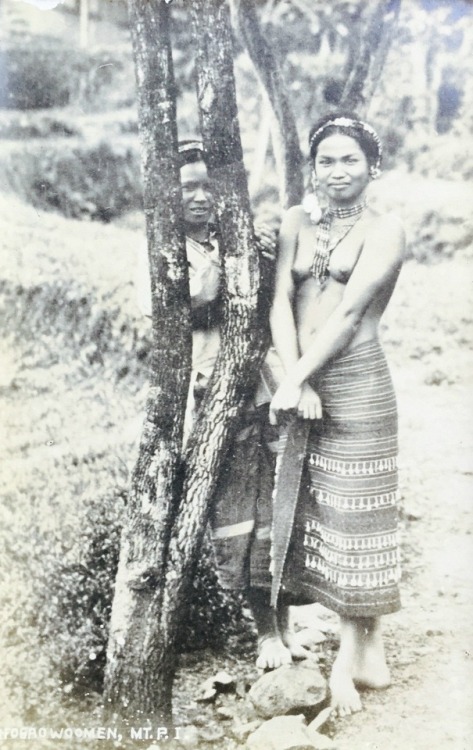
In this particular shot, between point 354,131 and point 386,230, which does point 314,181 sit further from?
point 386,230

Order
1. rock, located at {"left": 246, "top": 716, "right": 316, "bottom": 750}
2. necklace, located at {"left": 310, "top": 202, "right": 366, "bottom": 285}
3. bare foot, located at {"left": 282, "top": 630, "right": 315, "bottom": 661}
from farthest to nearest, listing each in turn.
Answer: bare foot, located at {"left": 282, "top": 630, "right": 315, "bottom": 661} → necklace, located at {"left": 310, "top": 202, "right": 366, "bottom": 285} → rock, located at {"left": 246, "top": 716, "right": 316, "bottom": 750}

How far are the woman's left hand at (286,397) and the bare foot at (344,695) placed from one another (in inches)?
42.2

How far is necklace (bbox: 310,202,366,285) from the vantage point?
10.1ft

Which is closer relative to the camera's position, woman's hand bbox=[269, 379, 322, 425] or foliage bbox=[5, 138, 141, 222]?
woman's hand bbox=[269, 379, 322, 425]

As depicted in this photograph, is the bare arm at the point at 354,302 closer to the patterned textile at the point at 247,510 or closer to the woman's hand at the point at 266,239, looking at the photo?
the patterned textile at the point at 247,510

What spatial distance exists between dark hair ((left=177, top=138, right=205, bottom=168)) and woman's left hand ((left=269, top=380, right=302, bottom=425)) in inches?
37.9

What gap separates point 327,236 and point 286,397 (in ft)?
2.18

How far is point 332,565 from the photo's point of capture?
123 inches

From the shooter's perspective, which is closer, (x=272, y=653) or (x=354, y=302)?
(x=354, y=302)

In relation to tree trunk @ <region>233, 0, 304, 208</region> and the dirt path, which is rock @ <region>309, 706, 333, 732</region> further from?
tree trunk @ <region>233, 0, 304, 208</region>

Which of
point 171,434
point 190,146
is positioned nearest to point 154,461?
point 171,434

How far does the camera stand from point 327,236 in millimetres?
3092

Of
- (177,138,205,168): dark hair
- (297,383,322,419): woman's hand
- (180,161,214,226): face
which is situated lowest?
(297,383,322,419): woman's hand

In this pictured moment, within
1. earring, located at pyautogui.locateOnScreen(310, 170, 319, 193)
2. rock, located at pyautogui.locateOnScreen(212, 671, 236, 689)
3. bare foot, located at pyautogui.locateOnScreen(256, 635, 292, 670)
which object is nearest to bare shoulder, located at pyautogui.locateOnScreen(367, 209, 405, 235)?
earring, located at pyautogui.locateOnScreen(310, 170, 319, 193)
